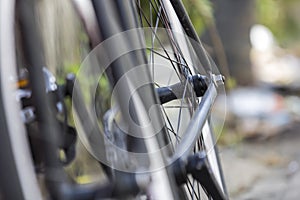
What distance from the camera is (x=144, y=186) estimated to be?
35.8 inches

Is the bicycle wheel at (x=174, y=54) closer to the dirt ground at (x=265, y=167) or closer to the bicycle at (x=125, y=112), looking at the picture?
the bicycle at (x=125, y=112)

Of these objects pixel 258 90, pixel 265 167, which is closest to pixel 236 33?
pixel 258 90

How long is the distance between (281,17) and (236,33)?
1.04 feet

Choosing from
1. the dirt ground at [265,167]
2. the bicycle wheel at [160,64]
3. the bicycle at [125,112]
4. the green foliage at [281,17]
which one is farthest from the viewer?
the green foliage at [281,17]

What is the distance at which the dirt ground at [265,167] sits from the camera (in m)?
2.64

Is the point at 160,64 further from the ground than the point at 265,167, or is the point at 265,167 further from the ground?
the point at 160,64

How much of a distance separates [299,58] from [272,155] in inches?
69.6

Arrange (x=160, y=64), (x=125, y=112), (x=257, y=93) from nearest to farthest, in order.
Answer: (x=125, y=112) < (x=160, y=64) < (x=257, y=93)


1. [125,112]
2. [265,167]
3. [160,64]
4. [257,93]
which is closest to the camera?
[125,112]

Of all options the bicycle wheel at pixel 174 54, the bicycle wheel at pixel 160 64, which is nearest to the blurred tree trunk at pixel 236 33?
the bicycle wheel at pixel 160 64

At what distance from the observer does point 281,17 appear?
392cm

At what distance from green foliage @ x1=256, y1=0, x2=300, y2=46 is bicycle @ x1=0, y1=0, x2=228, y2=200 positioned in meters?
2.52

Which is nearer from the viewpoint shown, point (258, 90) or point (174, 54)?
point (174, 54)

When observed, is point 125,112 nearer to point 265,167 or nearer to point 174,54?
point 174,54
